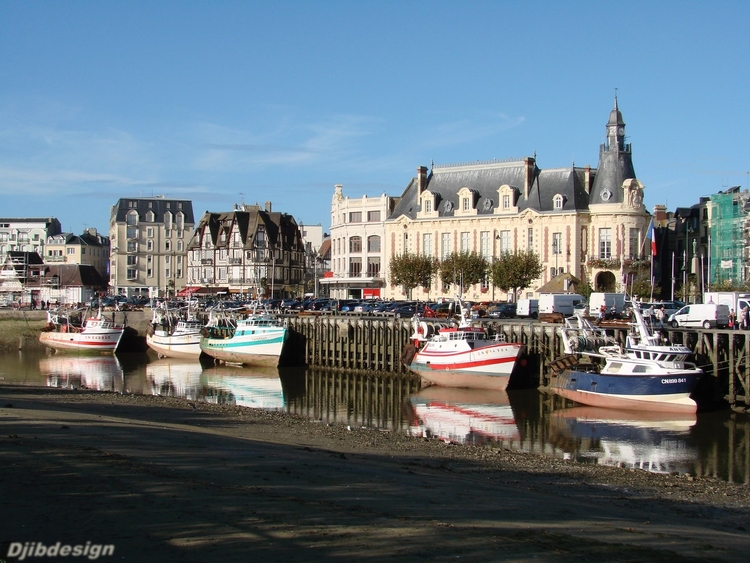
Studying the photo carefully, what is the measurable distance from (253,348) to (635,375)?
1158 inches

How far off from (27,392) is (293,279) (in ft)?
257

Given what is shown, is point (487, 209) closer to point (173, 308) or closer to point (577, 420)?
point (173, 308)

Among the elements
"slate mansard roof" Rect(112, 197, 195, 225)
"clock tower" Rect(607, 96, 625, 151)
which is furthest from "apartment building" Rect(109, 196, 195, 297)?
"clock tower" Rect(607, 96, 625, 151)

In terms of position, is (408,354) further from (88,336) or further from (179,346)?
(88,336)

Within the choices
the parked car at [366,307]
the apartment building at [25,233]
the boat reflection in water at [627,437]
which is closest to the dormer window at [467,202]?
the parked car at [366,307]

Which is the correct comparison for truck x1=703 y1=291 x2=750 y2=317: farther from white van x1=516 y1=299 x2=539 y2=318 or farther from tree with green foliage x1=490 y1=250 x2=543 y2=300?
tree with green foliage x1=490 y1=250 x2=543 y2=300

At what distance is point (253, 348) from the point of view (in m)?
56.4

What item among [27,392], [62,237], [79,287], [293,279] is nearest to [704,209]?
[293,279]

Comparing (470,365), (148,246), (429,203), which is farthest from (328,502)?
(148,246)

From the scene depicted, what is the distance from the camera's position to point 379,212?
96562mm

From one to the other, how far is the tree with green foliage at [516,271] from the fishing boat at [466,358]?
103 feet

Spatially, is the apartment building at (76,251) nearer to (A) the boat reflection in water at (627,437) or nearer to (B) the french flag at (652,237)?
(B) the french flag at (652,237)

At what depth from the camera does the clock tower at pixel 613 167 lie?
80.4m

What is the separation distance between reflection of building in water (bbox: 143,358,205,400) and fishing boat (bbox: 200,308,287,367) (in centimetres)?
189
